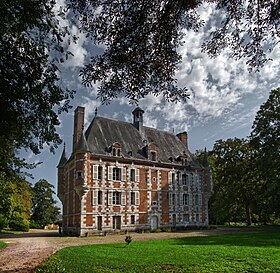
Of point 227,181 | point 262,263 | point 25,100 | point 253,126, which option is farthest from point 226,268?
point 227,181

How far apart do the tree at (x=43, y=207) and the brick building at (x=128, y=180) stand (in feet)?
76.1

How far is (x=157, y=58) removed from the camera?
567 cm

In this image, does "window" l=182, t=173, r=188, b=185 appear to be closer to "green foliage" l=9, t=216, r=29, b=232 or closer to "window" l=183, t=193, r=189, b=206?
"window" l=183, t=193, r=189, b=206

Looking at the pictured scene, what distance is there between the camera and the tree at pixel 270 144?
3191cm

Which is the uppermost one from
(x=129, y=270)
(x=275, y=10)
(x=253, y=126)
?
(x=253, y=126)

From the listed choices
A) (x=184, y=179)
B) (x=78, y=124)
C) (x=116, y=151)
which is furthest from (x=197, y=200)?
(x=78, y=124)

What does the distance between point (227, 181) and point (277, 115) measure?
1649 centimetres

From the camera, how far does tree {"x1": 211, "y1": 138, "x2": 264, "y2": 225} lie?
4484cm

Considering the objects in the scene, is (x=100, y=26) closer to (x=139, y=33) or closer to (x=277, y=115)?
(x=139, y=33)

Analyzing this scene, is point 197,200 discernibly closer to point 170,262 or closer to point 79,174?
point 79,174

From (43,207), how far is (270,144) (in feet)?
139

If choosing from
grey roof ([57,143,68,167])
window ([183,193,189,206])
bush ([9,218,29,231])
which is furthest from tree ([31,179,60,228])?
window ([183,193,189,206])

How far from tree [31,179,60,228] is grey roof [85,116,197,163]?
27378 mm

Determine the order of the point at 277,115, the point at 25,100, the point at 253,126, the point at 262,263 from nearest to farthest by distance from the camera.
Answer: the point at 25,100 < the point at 262,263 < the point at 277,115 < the point at 253,126
